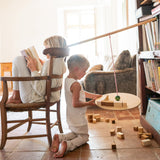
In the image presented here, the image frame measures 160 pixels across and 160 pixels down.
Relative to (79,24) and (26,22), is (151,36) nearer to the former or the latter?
(79,24)

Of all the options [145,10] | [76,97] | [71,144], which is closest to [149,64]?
[145,10]

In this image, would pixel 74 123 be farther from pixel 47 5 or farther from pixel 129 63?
pixel 47 5

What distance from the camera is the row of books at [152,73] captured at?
238cm

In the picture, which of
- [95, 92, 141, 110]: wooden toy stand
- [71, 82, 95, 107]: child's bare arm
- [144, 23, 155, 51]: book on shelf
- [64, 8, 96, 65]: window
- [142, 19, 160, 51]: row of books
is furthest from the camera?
[64, 8, 96, 65]: window

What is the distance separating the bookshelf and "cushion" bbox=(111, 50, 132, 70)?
1.07m

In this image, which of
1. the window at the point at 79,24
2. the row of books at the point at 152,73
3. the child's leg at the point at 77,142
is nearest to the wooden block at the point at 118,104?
the child's leg at the point at 77,142

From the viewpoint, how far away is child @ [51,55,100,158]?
6.77 feet

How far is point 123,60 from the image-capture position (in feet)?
12.7

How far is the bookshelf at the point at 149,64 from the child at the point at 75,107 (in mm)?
721

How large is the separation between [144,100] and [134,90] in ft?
3.76

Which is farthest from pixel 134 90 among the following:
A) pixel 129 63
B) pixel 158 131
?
pixel 158 131

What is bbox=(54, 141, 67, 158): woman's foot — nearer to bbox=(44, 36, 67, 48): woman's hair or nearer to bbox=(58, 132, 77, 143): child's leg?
bbox=(58, 132, 77, 143): child's leg

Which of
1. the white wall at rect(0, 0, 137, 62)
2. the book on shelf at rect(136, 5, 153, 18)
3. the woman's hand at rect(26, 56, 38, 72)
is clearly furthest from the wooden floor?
the white wall at rect(0, 0, 137, 62)

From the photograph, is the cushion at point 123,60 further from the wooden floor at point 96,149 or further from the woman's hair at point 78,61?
the woman's hair at point 78,61
